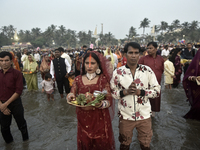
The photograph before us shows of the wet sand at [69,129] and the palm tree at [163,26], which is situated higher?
the palm tree at [163,26]

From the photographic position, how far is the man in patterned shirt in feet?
6.91

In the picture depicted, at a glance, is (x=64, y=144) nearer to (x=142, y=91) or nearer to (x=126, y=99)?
(x=126, y=99)

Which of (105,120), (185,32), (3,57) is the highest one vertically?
(185,32)

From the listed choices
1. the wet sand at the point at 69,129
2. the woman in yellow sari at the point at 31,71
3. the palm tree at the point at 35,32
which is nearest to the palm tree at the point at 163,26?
the palm tree at the point at 35,32

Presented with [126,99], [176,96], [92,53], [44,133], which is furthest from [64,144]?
[176,96]

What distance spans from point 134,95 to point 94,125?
2.46ft

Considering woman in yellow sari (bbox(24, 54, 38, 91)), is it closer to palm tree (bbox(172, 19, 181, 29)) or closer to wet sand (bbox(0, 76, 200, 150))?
wet sand (bbox(0, 76, 200, 150))

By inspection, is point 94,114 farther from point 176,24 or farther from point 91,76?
point 176,24

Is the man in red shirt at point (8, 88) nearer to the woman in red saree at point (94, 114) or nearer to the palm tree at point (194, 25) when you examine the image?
the woman in red saree at point (94, 114)

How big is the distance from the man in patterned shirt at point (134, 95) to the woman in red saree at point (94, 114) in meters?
0.19

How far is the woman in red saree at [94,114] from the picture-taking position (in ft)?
7.23

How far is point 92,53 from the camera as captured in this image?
7.35 ft

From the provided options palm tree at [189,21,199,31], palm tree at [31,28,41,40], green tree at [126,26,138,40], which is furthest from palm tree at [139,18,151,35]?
palm tree at [31,28,41,40]

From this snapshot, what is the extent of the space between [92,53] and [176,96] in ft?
17.1
